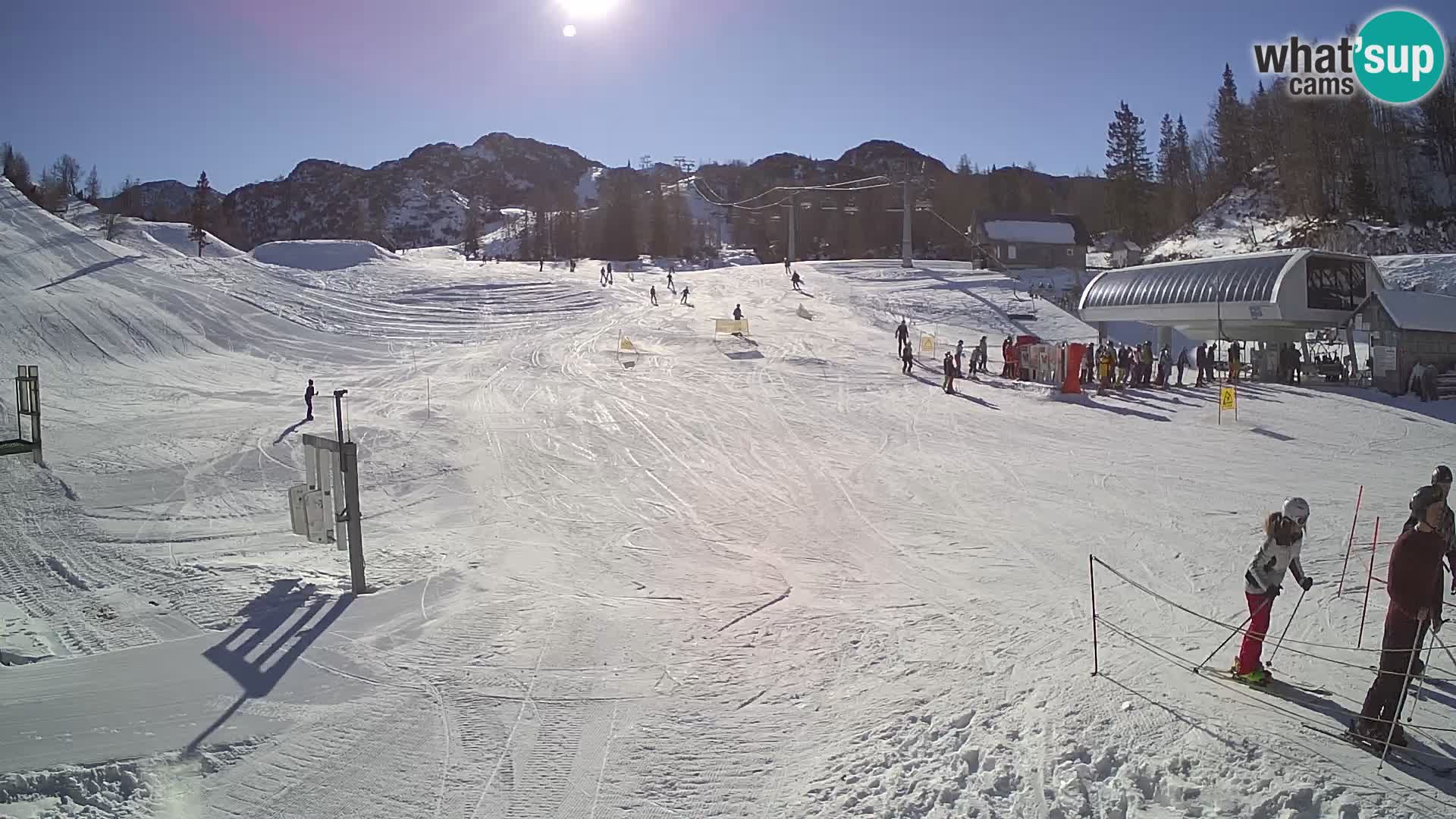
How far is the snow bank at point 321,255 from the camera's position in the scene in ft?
181

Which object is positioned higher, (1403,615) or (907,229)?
(907,229)

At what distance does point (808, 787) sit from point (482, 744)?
224cm

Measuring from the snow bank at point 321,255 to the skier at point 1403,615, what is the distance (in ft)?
186

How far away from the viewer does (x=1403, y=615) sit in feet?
17.5

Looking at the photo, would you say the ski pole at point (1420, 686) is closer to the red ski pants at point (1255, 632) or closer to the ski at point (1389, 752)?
the ski at point (1389, 752)

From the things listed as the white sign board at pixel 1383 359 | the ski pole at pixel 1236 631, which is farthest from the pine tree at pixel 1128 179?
the ski pole at pixel 1236 631

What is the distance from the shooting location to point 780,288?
2034 inches

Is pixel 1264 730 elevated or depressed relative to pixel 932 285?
depressed

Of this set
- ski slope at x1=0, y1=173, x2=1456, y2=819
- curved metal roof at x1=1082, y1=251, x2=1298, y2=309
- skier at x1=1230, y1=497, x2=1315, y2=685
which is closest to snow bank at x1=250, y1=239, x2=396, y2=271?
ski slope at x1=0, y1=173, x2=1456, y2=819

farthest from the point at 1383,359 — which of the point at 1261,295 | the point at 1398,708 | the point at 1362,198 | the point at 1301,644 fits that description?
the point at 1362,198

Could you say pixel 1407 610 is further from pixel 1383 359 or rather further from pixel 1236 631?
pixel 1383 359

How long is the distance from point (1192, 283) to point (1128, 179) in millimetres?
56373

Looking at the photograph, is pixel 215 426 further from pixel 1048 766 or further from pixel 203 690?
pixel 1048 766

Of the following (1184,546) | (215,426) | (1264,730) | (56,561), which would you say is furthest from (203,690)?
(215,426)
